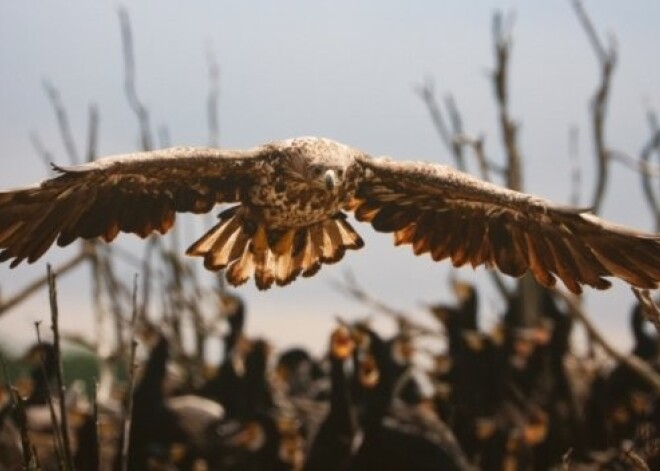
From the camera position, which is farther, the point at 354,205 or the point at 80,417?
the point at 80,417

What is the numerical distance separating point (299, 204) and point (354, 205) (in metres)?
0.53

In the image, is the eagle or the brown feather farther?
the brown feather

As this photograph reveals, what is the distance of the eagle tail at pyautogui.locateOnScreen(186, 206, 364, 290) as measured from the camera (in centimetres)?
554

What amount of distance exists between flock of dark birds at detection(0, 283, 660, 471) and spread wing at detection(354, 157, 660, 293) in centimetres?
222

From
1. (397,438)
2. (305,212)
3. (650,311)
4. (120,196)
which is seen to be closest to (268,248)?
(305,212)

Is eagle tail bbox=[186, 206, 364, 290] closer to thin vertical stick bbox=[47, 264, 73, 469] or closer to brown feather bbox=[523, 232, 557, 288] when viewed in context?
brown feather bbox=[523, 232, 557, 288]

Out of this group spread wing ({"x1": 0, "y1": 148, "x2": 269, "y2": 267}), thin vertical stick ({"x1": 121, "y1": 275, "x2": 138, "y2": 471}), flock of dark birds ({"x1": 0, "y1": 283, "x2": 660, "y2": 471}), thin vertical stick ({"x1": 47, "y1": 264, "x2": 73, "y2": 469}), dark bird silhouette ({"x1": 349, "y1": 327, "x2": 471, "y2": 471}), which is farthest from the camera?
flock of dark birds ({"x1": 0, "y1": 283, "x2": 660, "y2": 471})

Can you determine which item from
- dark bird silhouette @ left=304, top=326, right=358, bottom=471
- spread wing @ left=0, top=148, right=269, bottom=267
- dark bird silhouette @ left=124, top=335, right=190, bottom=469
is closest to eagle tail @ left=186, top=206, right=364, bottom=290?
spread wing @ left=0, top=148, right=269, bottom=267

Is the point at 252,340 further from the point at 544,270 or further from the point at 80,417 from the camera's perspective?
the point at 544,270

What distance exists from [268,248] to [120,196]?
68 cm

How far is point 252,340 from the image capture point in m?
12.2

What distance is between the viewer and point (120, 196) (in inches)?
217

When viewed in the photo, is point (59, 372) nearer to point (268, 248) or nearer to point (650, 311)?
point (650, 311)

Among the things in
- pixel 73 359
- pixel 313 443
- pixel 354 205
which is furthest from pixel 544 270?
pixel 73 359
